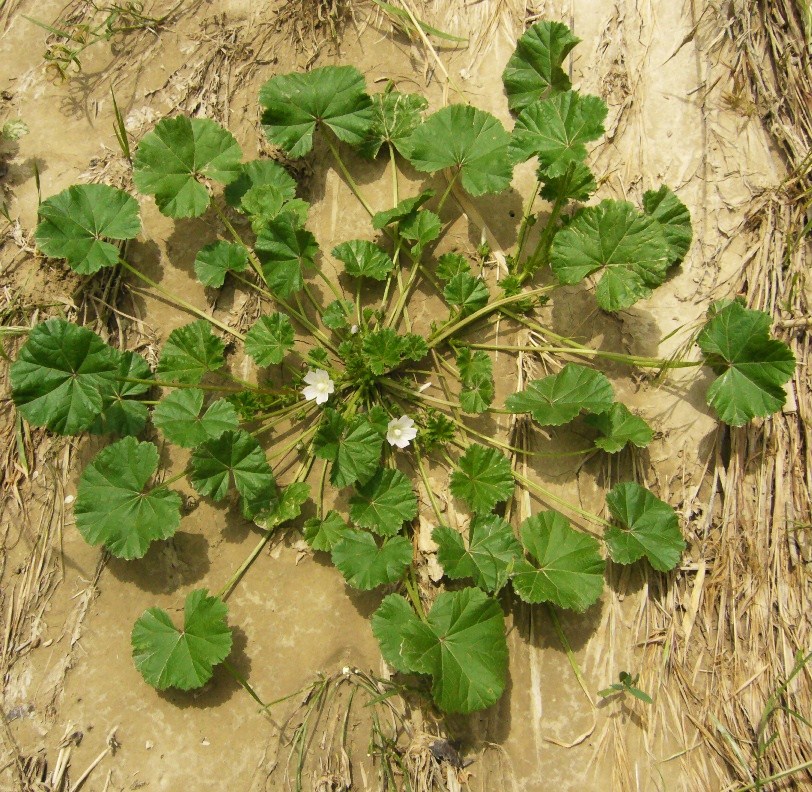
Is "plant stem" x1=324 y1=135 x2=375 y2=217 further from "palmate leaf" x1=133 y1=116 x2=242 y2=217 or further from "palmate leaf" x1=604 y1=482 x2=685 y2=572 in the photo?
"palmate leaf" x1=604 y1=482 x2=685 y2=572

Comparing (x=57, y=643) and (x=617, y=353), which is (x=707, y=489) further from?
(x=57, y=643)

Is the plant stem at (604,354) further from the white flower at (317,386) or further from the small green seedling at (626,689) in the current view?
the small green seedling at (626,689)

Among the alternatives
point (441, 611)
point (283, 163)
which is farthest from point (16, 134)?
point (441, 611)

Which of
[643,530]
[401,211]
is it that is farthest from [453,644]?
[401,211]

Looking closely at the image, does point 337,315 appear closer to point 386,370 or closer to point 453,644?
point 386,370

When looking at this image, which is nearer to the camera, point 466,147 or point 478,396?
point 478,396

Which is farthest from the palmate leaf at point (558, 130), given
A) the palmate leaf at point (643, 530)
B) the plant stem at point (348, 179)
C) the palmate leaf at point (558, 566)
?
the palmate leaf at point (558, 566)
